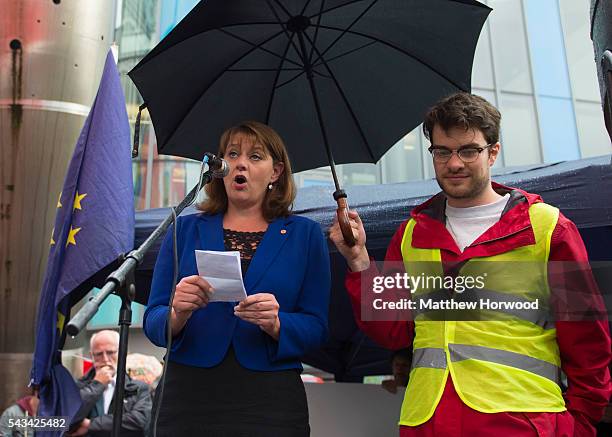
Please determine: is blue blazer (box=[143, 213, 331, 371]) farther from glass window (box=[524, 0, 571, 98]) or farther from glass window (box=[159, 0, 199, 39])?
glass window (box=[159, 0, 199, 39])

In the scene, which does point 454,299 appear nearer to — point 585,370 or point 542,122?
point 585,370

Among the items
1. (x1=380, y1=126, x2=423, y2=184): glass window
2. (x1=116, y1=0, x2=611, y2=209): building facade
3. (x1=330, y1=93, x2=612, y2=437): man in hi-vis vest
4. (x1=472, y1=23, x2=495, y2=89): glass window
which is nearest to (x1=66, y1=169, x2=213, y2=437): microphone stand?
(x1=330, y1=93, x2=612, y2=437): man in hi-vis vest

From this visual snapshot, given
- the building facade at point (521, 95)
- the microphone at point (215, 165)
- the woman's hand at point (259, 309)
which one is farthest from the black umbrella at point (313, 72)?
the building facade at point (521, 95)

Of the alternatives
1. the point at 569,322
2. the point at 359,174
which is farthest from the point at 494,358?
the point at 359,174

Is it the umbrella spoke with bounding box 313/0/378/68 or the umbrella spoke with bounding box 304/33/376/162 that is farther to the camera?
the umbrella spoke with bounding box 304/33/376/162

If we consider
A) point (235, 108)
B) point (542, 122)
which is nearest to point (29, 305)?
point (235, 108)

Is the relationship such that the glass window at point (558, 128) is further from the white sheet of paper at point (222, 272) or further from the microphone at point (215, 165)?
the white sheet of paper at point (222, 272)

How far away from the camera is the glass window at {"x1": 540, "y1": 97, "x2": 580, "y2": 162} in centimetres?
1445

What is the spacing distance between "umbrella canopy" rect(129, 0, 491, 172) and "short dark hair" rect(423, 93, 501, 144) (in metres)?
0.67

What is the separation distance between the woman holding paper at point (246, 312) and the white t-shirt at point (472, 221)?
495mm

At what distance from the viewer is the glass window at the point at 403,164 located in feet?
48.9

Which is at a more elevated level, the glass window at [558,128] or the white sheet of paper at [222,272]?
the glass window at [558,128]

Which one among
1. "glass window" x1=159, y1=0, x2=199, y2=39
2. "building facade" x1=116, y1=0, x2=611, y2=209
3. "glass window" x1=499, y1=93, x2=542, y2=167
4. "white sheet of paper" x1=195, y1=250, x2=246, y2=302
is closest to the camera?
"white sheet of paper" x1=195, y1=250, x2=246, y2=302

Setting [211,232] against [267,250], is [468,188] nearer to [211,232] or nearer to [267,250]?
[267,250]
